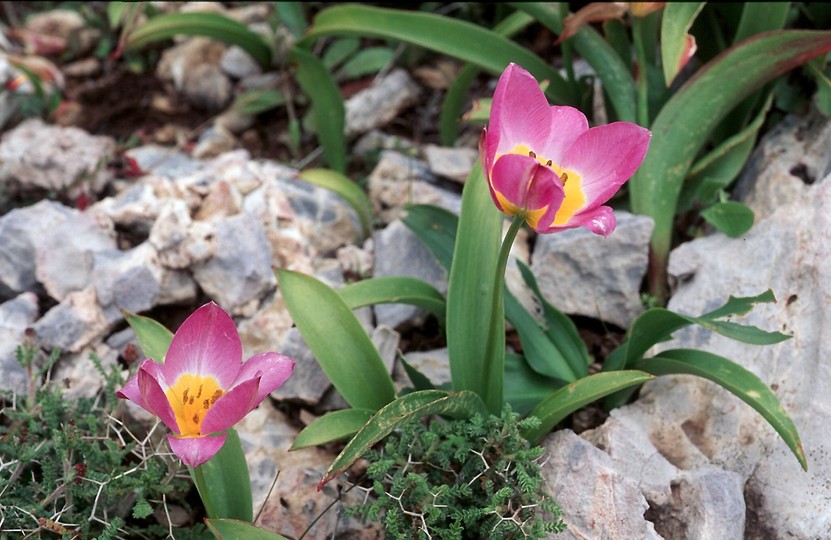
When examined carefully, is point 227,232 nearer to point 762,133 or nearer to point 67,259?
point 67,259

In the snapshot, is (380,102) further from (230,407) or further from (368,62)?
(230,407)

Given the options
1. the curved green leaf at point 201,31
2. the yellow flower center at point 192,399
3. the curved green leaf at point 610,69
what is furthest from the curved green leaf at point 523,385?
the curved green leaf at point 201,31

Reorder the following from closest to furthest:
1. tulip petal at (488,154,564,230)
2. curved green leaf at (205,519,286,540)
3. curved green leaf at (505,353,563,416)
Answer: tulip petal at (488,154,564,230) → curved green leaf at (205,519,286,540) → curved green leaf at (505,353,563,416)

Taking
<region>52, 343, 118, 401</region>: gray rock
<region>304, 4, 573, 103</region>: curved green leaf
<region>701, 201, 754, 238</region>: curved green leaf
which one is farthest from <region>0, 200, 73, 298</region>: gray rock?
<region>701, 201, 754, 238</region>: curved green leaf

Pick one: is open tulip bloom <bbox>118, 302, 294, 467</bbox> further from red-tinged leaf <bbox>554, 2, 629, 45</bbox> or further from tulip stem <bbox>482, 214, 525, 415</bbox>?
red-tinged leaf <bbox>554, 2, 629, 45</bbox>

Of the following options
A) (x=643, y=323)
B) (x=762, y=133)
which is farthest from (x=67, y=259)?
(x=762, y=133)

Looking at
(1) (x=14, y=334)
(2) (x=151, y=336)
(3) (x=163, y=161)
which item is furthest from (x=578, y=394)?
(3) (x=163, y=161)
